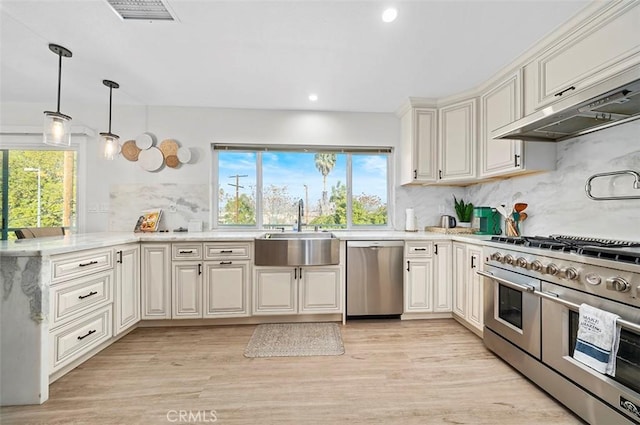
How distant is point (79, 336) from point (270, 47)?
2531mm

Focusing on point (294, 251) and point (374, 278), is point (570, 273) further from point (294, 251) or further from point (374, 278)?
point (294, 251)

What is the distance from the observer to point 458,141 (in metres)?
2.93

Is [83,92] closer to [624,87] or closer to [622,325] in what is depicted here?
[624,87]

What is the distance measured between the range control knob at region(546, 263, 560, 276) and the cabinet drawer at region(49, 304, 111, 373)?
3087 millimetres

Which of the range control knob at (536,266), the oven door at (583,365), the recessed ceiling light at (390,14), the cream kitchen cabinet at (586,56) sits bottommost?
the oven door at (583,365)

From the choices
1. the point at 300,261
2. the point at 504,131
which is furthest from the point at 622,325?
the point at 300,261

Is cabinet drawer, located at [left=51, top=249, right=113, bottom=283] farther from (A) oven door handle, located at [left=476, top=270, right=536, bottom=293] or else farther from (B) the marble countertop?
(A) oven door handle, located at [left=476, top=270, right=536, bottom=293]

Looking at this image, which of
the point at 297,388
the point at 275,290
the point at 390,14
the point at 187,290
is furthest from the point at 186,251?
the point at 390,14

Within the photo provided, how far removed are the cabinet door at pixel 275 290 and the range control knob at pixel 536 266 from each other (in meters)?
1.89

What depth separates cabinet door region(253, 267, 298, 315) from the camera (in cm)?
269

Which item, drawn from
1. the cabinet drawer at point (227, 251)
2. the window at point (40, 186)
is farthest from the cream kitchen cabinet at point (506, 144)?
the window at point (40, 186)

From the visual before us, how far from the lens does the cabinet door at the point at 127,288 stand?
90.3 inches

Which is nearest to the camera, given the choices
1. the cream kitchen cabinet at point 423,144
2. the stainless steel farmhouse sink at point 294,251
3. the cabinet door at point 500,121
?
the cabinet door at point 500,121

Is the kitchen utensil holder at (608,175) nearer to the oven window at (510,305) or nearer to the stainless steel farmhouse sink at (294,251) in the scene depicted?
the oven window at (510,305)
